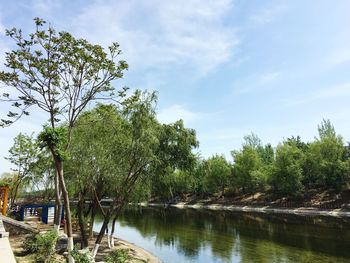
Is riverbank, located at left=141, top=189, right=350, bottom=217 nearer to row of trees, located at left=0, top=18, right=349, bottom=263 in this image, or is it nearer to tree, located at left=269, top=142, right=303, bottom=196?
tree, located at left=269, top=142, right=303, bottom=196

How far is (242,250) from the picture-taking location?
24.6 metres

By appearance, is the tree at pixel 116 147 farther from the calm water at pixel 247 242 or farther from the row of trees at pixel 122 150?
the calm water at pixel 247 242

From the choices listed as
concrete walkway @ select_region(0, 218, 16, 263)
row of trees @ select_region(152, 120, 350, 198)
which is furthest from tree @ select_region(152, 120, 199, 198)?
row of trees @ select_region(152, 120, 350, 198)

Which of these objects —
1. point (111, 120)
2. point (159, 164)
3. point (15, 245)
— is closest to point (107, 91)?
point (111, 120)

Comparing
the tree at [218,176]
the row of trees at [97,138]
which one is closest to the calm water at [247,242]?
the row of trees at [97,138]

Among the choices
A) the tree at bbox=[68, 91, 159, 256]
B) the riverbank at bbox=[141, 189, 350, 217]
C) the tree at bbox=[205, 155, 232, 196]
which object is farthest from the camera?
the tree at bbox=[205, 155, 232, 196]

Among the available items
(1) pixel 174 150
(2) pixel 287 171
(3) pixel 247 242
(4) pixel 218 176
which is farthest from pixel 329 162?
(1) pixel 174 150

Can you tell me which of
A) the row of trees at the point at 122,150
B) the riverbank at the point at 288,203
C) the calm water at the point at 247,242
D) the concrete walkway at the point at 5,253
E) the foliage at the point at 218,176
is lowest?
the calm water at the point at 247,242

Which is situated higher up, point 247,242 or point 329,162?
point 329,162

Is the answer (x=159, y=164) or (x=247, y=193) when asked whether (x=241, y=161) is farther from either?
(x=159, y=164)

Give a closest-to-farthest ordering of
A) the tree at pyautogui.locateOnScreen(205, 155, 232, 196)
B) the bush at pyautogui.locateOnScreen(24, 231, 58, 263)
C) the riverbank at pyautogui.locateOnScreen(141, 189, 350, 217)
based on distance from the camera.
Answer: the bush at pyautogui.locateOnScreen(24, 231, 58, 263) < the riverbank at pyautogui.locateOnScreen(141, 189, 350, 217) < the tree at pyautogui.locateOnScreen(205, 155, 232, 196)

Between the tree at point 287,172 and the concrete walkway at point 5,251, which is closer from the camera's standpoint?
the concrete walkway at point 5,251

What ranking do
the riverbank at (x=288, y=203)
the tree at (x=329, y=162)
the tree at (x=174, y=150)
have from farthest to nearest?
the tree at (x=329, y=162) → the riverbank at (x=288, y=203) → the tree at (x=174, y=150)

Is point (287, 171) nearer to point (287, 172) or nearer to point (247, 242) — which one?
point (287, 172)
